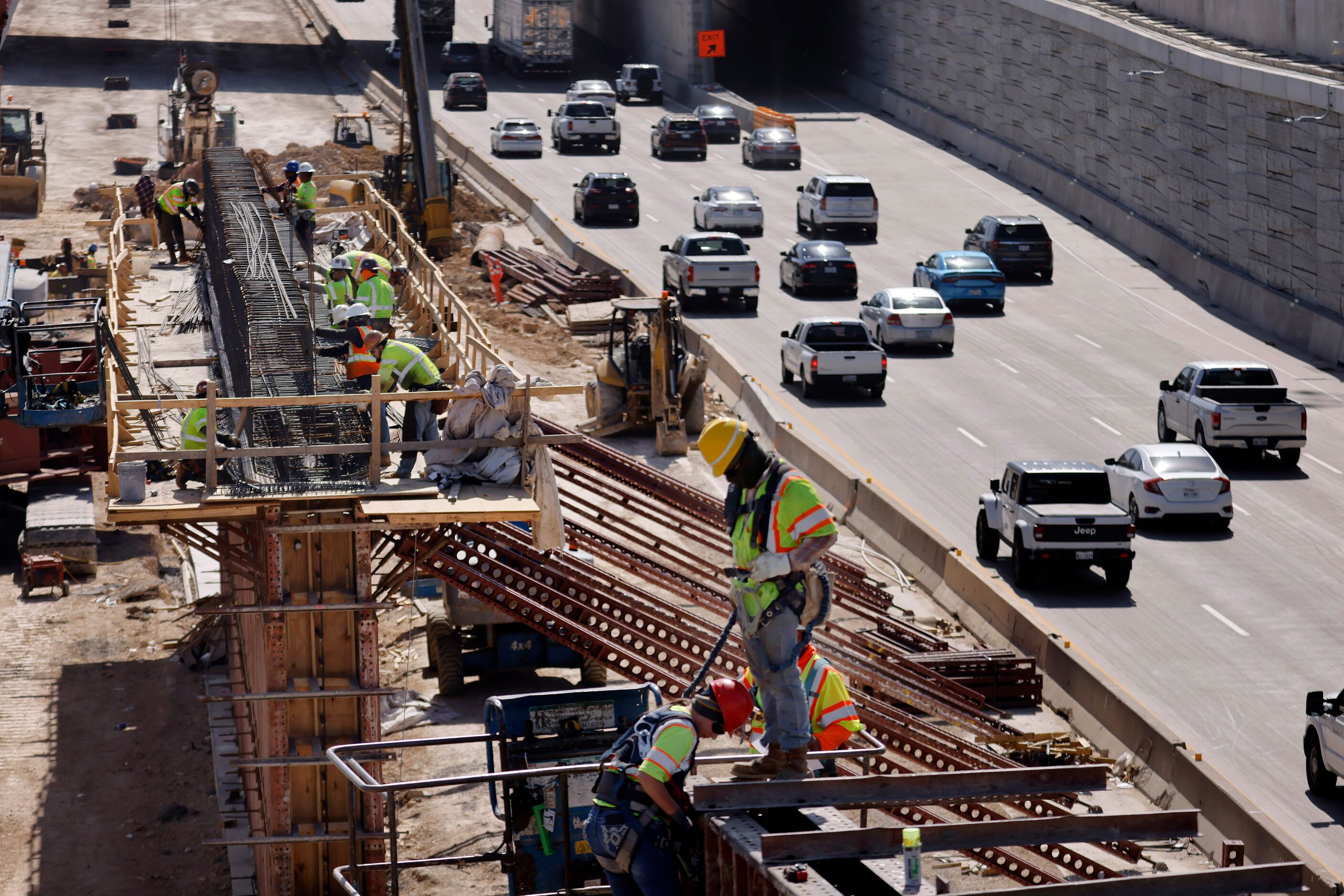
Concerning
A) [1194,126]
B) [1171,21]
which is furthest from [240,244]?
[1171,21]

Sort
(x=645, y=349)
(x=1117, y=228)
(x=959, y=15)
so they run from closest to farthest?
(x=645, y=349) → (x=1117, y=228) → (x=959, y=15)

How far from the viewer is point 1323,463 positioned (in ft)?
120

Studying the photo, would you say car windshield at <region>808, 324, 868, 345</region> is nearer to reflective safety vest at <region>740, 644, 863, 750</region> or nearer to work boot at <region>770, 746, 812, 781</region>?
reflective safety vest at <region>740, 644, 863, 750</region>

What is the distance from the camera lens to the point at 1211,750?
74.4 ft

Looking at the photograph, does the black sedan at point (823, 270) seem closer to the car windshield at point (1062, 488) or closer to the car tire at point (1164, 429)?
the car tire at point (1164, 429)

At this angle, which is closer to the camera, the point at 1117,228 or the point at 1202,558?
the point at 1202,558

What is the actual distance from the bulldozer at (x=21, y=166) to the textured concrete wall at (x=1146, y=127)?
36510mm

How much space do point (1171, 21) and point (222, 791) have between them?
47246 millimetres

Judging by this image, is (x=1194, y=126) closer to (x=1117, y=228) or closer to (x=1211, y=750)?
(x=1117, y=228)

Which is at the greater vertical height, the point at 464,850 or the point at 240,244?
the point at 240,244

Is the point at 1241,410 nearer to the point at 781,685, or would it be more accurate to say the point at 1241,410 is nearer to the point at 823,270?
the point at 823,270

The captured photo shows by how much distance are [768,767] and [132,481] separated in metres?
8.46

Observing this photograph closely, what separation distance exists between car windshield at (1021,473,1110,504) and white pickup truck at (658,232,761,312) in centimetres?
2007

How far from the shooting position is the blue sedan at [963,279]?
48.9 meters
